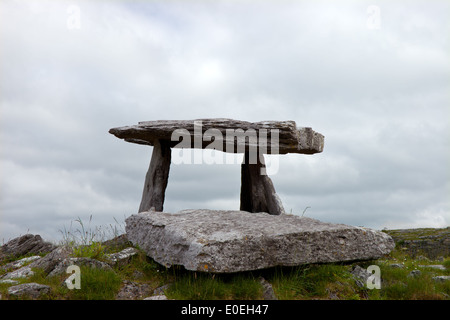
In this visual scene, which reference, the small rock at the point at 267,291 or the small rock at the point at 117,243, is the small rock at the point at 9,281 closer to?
the small rock at the point at 117,243

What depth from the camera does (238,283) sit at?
752 centimetres

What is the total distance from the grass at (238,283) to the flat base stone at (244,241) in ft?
0.76

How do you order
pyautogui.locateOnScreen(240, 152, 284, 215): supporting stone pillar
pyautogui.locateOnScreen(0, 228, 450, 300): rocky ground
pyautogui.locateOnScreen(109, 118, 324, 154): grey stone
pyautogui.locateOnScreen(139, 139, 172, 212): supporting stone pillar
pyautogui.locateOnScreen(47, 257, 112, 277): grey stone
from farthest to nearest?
pyautogui.locateOnScreen(240, 152, 284, 215): supporting stone pillar, pyautogui.locateOnScreen(139, 139, 172, 212): supporting stone pillar, pyautogui.locateOnScreen(109, 118, 324, 154): grey stone, pyautogui.locateOnScreen(47, 257, 112, 277): grey stone, pyautogui.locateOnScreen(0, 228, 450, 300): rocky ground

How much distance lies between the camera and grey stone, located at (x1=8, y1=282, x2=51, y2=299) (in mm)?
7324

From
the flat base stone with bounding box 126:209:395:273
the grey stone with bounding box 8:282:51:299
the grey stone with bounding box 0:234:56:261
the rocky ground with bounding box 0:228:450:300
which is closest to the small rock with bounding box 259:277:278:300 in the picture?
the rocky ground with bounding box 0:228:450:300

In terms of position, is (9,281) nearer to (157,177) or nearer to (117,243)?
(117,243)

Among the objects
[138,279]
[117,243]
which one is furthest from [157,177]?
[138,279]

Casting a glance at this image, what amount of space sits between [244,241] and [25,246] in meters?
8.14

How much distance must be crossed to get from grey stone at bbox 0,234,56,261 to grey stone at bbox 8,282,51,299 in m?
5.64

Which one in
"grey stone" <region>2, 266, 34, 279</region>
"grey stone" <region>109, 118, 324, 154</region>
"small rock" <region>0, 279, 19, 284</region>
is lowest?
"small rock" <region>0, 279, 19, 284</region>

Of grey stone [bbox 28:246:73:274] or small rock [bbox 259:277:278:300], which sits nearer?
small rock [bbox 259:277:278:300]

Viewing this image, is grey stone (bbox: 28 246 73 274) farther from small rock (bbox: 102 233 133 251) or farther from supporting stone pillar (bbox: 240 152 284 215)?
supporting stone pillar (bbox: 240 152 284 215)

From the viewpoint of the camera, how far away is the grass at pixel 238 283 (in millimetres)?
7379
